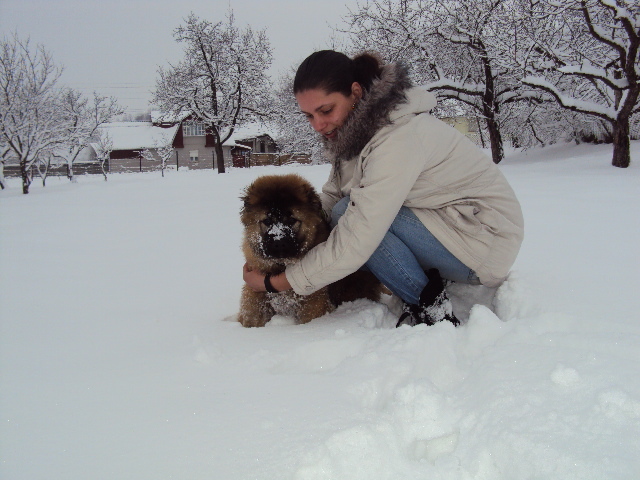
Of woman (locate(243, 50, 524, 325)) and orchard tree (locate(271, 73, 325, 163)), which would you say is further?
orchard tree (locate(271, 73, 325, 163))

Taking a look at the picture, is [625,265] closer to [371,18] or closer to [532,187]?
[532,187]

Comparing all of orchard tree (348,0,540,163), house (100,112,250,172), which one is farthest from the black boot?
house (100,112,250,172)

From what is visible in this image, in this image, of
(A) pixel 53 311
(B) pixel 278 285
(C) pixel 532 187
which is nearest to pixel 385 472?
(B) pixel 278 285

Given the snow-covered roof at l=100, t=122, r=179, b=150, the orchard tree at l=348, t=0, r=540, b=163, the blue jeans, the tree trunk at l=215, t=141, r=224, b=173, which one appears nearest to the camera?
the blue jeans

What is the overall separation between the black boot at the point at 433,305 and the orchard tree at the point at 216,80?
2302 centimetres

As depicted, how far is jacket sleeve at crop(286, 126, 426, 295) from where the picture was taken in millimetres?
1969

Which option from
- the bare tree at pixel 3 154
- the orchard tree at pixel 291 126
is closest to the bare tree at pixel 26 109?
the bare tree at pixel 3 154

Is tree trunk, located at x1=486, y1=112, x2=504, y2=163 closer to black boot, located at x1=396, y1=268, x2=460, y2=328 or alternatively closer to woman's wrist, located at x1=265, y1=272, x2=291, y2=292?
black boot, located at x1=396, y1=268, x2=460, y2=328

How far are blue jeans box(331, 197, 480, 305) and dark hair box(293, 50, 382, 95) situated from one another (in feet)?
2.29

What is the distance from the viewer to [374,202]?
199 cm

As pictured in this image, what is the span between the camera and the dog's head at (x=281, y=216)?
234 centimetres

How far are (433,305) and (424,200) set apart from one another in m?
0.53

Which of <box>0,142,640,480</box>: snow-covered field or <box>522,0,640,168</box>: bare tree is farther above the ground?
<box>522,0,640,168</box>: bare tree

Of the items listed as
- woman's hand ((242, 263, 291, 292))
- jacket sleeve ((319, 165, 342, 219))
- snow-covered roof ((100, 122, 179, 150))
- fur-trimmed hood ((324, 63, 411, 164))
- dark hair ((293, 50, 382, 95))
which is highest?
snow-covered roof ((100, 122, 179, 150))
